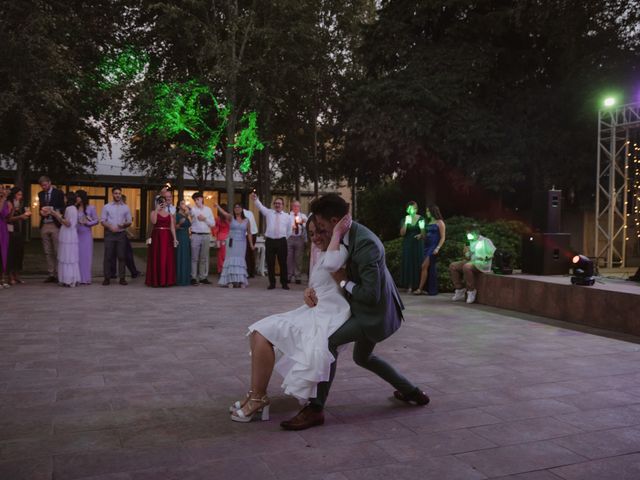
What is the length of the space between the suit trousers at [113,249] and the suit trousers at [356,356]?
9397 millimetres

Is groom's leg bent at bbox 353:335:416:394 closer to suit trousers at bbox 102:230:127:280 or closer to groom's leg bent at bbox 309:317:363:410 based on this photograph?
groom's leg bent at bbox 309:317:363:410

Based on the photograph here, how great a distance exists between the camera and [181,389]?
4.84 m

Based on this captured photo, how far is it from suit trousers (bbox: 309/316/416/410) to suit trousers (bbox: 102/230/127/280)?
30.8 feet

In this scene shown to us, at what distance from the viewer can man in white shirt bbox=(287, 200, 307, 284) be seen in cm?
1350

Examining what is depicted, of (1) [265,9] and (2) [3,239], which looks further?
(1) [265,9]

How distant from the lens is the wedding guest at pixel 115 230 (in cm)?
1252

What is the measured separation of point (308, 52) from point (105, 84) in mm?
7892

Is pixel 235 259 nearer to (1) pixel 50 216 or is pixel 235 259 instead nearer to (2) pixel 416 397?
(1) pixel 50 216

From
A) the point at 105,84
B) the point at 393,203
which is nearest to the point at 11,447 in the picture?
the point at 105,84

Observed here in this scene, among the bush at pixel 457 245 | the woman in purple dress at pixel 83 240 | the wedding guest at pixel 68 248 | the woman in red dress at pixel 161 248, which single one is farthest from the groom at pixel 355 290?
the woman in purple dress at pixel 83 240

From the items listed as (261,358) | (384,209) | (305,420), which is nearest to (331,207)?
(261,358)

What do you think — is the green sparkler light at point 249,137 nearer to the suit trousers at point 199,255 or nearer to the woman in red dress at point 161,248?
the suit trousers at point 199,255

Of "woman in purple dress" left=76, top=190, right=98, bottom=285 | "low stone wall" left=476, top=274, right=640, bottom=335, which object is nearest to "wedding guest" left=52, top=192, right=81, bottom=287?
"woman in purple dress" left=76, top=190, right=98, bottom=285

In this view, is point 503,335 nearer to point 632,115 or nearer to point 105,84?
point 632,115
